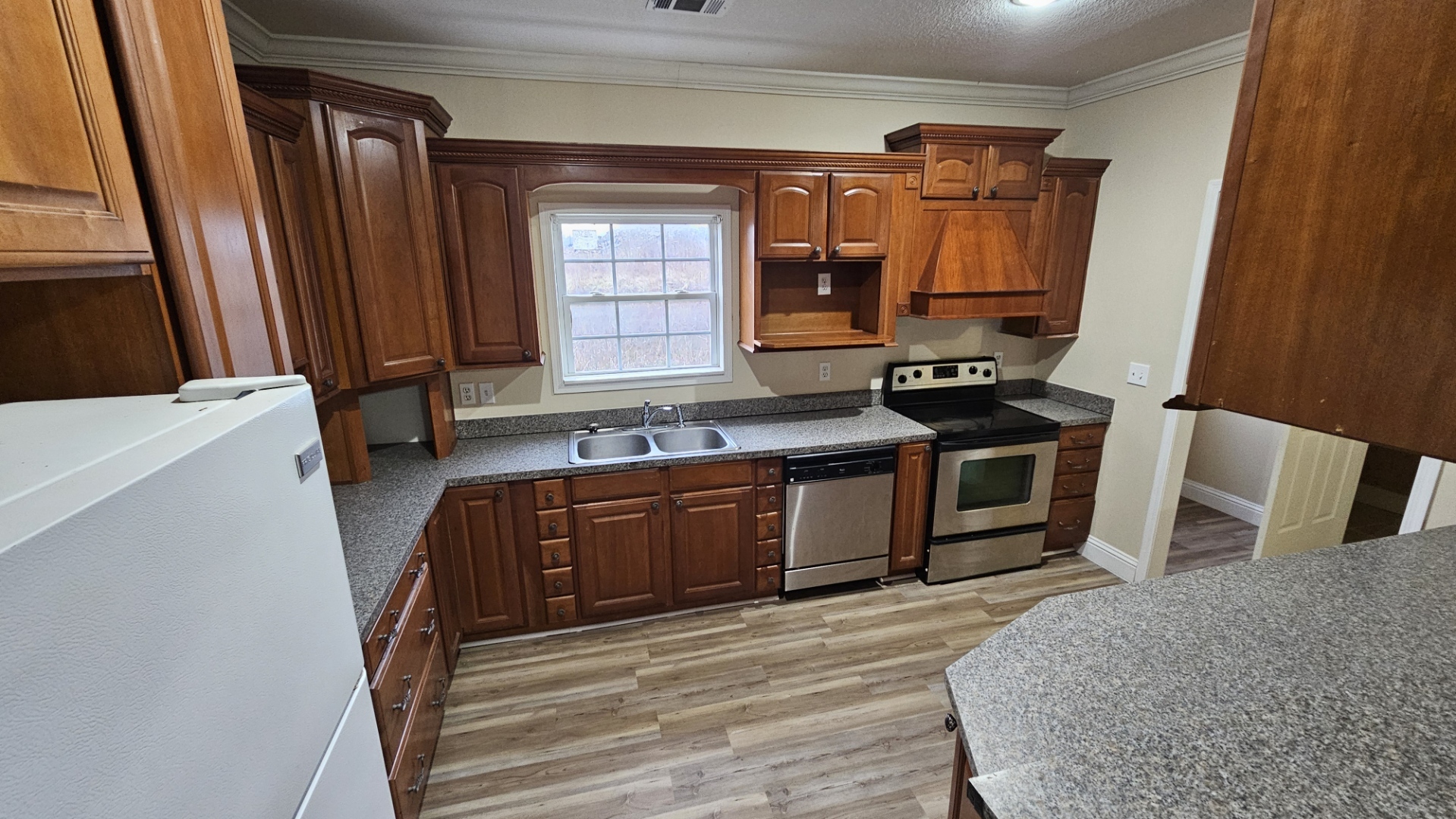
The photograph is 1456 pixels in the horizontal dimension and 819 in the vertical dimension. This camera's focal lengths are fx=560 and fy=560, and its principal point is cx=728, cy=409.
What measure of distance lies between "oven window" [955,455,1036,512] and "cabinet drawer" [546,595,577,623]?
2.05 metres

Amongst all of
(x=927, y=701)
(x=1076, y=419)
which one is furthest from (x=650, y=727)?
(x=1076, y=419)

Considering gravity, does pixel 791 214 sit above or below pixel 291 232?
above

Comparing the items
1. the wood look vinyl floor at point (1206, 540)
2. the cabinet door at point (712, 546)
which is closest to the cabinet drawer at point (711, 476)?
the cabinet door at point (712, 546)

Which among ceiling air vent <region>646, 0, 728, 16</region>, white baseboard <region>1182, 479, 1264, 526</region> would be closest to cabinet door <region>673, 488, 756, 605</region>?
ceiling air vent <region>646, 0, 728, 16</region>

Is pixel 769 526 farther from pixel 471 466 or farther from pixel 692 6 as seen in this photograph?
pixel 692 6

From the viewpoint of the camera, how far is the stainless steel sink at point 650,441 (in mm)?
2898

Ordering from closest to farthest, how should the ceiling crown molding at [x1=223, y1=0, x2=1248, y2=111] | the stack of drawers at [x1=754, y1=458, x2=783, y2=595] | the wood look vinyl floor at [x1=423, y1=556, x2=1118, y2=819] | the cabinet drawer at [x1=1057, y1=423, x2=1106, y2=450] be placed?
the wood look vinyl floor at [x1=423, y1=556, x2=1118, y2=819] < the ceiling crown molding at [x1=223, y1=0, x2=1248, y2=111] < the stack of drawers at [x1=754, y1=458, x2=783, y2=595] < the cabinet drawer at [x1=1057, y1=423, x2=1106, y2=450]

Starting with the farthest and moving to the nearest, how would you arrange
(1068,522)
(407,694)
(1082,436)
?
(1068,522)
(1082,436)
(407,694)

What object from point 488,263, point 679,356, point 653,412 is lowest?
point 653,412

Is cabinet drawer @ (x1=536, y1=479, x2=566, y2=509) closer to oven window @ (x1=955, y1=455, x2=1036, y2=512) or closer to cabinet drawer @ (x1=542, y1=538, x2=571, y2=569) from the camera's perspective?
cabinet drawer @ (x1=542, y1=538, x2=571, y2=569)

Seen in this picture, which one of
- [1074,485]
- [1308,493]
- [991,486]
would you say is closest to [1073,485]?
[1074,485]

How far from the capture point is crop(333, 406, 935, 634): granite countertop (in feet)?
5.63

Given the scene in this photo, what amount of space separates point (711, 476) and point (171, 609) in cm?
220

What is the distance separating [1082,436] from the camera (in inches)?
125
